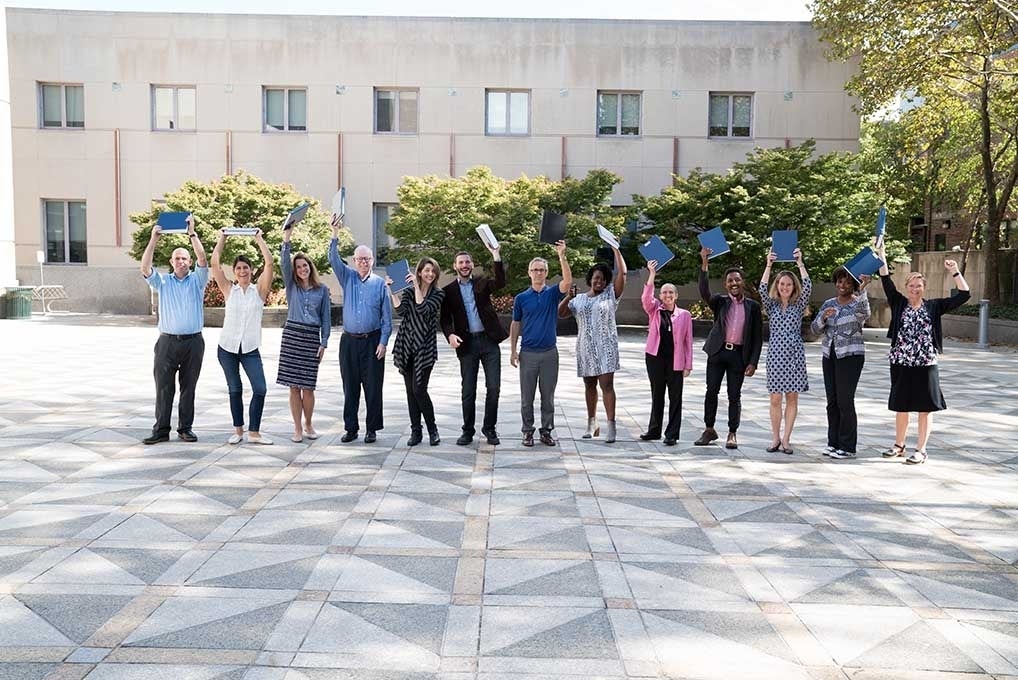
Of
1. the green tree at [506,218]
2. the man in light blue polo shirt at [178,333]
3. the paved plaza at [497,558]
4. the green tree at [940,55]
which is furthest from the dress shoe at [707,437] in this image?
the green tree at [506,218]

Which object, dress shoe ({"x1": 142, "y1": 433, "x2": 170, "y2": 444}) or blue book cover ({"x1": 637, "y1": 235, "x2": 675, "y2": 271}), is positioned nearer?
dress shoe ({"x1": 142, "y1": 433, "x2": 170, "y2": 444})

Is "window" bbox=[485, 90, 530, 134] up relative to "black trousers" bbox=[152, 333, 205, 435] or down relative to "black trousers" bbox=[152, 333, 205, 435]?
up

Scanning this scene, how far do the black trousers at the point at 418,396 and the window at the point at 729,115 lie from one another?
71.9ft

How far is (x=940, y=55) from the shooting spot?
810 inches

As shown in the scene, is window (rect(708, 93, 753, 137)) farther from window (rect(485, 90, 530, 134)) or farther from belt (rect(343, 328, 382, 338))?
belt (rect(343, 328, 382, 338))

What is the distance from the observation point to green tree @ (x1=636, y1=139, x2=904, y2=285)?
22.6 meters

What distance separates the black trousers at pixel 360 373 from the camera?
27.9 feet

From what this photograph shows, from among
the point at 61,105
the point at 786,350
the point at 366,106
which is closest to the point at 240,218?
the point at 366,106

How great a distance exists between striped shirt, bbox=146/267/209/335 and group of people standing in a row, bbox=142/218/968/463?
0.4 inches

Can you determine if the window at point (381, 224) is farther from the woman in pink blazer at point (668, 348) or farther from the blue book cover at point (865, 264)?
the blue book cover at point (865, 264)

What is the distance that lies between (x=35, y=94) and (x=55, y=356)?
50.1 feet

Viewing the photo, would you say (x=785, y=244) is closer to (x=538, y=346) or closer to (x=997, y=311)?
(x=538, y=346)

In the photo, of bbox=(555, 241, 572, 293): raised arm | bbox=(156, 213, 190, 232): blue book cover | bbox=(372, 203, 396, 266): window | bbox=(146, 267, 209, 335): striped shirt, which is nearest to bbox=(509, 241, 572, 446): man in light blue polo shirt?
bbox=(555, 241, 572, 293): raised arm

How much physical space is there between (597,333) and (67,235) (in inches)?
965
